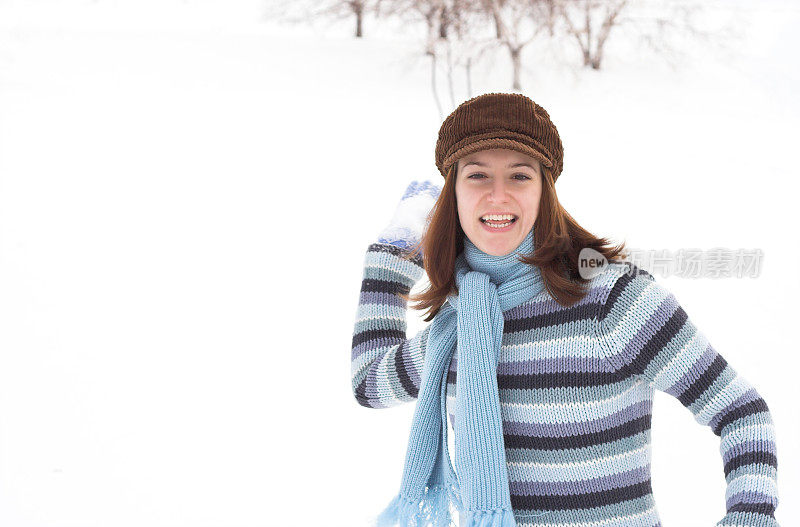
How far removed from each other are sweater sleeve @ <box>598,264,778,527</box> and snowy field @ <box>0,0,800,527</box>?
105 centimetres

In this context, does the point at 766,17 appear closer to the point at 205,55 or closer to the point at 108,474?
the point at 205,55

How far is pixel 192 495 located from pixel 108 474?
252 mm

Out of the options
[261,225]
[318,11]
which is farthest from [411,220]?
[318,11]

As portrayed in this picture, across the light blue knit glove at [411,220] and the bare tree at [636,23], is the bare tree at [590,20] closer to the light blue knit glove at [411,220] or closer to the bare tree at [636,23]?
the bare tree at [636,23]

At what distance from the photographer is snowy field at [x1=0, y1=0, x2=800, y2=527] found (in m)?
2.03

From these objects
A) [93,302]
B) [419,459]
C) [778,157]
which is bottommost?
[419,459]

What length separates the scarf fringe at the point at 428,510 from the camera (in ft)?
3.43

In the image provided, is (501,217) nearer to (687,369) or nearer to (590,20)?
(687,369)

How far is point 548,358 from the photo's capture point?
36.0 inches

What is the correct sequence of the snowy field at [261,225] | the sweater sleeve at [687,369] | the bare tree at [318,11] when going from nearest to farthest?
the sweater sleeve at [687,369] < the snowy field at [261,225] < the bare tree at [318,11]

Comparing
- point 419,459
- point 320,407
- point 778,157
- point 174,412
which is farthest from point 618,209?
point 419,459

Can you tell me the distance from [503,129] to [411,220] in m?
0.28

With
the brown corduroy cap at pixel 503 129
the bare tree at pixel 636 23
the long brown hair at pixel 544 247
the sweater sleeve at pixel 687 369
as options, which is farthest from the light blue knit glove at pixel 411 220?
the bare tree at pixel 636 23

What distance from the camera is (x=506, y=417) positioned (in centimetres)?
94
